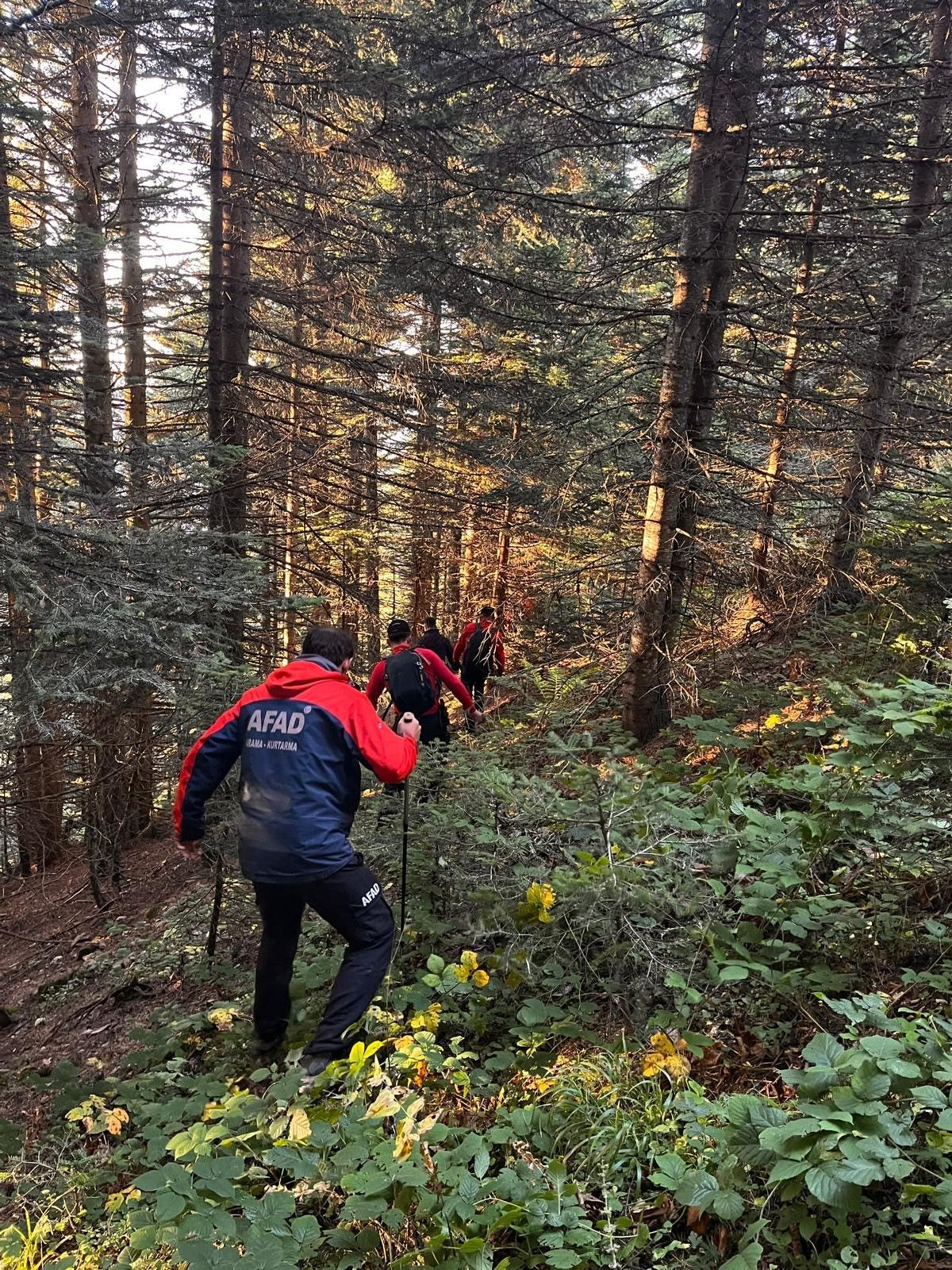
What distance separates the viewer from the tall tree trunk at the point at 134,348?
827 cm

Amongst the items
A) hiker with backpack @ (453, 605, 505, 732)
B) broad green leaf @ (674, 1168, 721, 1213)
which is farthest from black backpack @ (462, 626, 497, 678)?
broad green leaf @ (674, 1168, 721, 1213)

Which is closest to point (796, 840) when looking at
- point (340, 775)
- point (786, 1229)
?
point (786, 1229)

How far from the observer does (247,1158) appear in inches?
109

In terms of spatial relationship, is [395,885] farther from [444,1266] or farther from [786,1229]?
[786,1229]

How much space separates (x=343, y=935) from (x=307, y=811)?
724mm

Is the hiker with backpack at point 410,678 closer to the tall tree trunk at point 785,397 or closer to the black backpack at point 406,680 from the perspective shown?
the black backpack at point 406,680

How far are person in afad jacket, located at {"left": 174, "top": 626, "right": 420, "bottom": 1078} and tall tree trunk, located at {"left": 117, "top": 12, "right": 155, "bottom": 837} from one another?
3.95m

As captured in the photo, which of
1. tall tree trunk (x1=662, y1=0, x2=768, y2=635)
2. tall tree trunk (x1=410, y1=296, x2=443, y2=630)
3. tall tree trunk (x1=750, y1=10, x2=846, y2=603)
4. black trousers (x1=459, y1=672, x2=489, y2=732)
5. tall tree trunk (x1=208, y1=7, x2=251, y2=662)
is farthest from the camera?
black trousers (x1=459, y1=672, x2=489, y2=732)

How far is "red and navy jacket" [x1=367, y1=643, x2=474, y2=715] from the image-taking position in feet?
22.7

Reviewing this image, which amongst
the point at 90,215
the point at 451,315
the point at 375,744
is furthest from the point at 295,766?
the point at 90,215

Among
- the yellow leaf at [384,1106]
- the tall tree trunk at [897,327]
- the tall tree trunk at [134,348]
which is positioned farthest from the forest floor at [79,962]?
the tall tree trunk at [897,327]

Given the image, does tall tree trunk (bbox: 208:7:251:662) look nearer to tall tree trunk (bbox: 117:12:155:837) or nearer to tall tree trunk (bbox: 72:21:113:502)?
tall tree trunk (bbox: 117:12:155:837)

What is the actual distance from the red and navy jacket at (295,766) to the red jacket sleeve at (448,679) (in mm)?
2945

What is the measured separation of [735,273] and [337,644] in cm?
667
